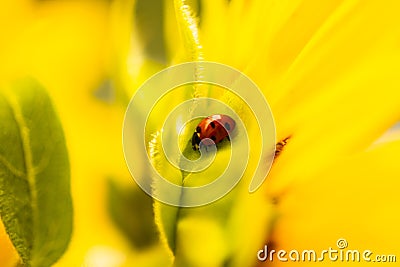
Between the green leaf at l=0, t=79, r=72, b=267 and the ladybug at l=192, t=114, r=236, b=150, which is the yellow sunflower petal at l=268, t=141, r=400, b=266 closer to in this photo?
the ladybug at l=192, t=114, r=236, b=150

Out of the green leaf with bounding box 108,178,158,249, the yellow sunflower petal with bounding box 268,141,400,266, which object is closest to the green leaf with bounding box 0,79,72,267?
the green leaf with bounding box 108,178,158,249

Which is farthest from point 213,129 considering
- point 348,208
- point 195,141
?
point 348,208

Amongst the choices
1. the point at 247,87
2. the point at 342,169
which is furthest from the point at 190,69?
the point at 342,169

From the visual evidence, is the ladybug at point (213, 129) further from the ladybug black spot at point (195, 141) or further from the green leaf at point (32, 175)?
the green leaf at point (32, 175)

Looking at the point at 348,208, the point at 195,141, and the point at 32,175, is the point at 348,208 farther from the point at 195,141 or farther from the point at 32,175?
the point at 32,175

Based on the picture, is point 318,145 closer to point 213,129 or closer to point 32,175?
point 213,129
